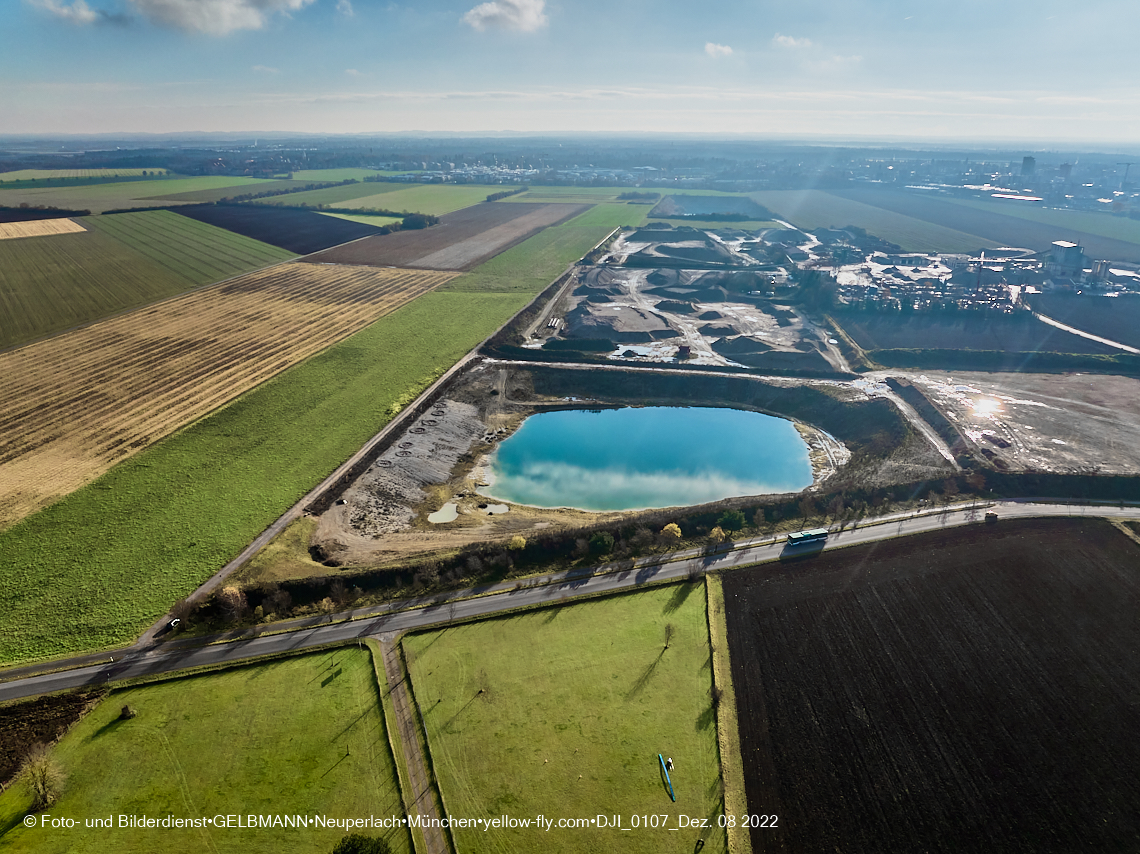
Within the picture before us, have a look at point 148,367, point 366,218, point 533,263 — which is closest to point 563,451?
point 148,367

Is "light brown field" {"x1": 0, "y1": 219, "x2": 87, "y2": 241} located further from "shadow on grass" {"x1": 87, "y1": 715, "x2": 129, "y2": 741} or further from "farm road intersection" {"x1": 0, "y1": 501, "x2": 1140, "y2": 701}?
"shadow on grass" {"x1": 87, "y1": 715, "x2": 129, "y2": 741}

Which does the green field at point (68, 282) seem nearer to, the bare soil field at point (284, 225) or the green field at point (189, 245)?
the green field at point (189, 245)

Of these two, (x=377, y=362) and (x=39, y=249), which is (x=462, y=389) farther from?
(x=39, y=249)

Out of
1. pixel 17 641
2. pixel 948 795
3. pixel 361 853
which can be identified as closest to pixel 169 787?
pixel 361 853

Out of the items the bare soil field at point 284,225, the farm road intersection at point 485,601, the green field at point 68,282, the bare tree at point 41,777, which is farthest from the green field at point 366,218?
the bare tree at point 41,777

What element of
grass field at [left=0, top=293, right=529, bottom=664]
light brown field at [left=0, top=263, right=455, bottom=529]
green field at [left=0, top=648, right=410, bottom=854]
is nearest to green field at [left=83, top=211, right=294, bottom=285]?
light brown field at [left=0, top=263, right=455, bottom=529]

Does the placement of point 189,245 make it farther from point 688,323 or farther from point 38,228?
point 688,323
